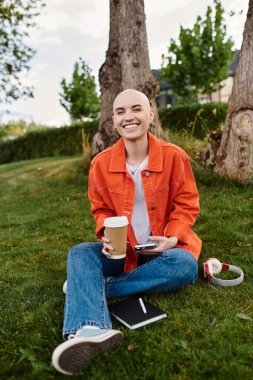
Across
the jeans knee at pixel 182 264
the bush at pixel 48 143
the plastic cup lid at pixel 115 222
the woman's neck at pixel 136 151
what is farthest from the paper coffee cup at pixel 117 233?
the bush at pixel 48 143

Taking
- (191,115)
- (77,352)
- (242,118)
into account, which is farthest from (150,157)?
(191,115)

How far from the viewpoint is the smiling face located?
2.82m

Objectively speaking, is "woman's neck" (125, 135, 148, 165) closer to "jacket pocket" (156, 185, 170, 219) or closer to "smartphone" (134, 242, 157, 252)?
"jacket pocket" (156, 185, 170, 219)

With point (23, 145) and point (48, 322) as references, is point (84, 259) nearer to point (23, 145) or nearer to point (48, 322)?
point (48, 322)

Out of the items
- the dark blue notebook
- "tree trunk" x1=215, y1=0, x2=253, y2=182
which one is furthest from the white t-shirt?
"tree trunk" x1=215, y1=0, x2=253, y2=182

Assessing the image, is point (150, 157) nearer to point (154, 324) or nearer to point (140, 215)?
point (140, 215)

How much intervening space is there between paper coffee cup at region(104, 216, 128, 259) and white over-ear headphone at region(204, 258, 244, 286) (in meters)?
0.89

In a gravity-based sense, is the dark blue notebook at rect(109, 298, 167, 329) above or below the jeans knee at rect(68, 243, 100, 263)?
below

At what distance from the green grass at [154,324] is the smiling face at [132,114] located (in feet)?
4.11

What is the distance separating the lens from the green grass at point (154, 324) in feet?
6.50

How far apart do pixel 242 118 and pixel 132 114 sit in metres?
3.40

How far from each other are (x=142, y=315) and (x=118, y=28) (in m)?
6.09

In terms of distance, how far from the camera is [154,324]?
7.98 ft

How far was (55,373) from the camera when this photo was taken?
2.01 meters
